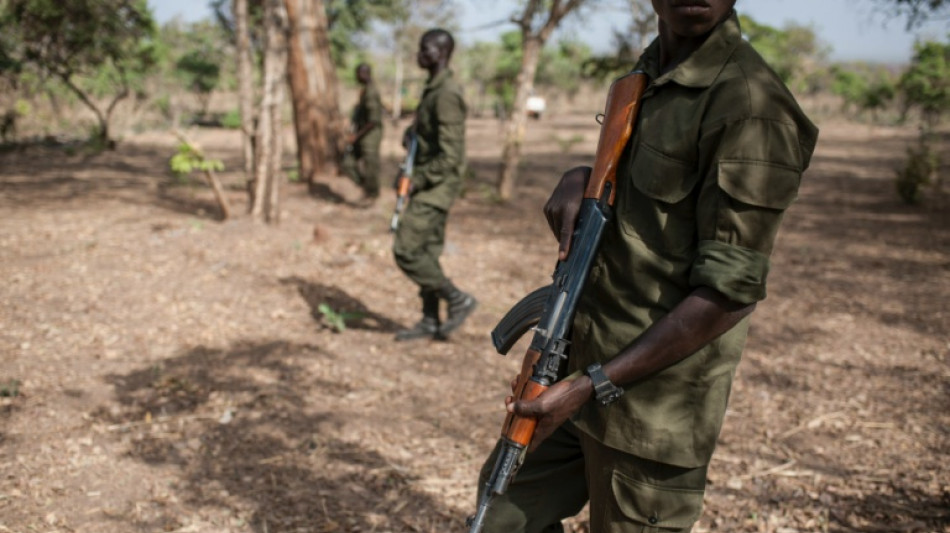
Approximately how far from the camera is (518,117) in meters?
9.86

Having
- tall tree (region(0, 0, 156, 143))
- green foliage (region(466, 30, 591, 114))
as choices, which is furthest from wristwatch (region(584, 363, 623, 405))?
green foliage (region(466, 30, 591, 114))

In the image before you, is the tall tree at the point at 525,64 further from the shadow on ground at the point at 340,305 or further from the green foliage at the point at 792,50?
the green foliage at the point at 792,50

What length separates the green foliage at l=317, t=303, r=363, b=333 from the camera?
16.3ft

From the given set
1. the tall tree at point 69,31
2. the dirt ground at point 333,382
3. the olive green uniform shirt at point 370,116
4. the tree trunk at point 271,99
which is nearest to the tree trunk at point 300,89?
the olive green uniform shirt at point 370,116

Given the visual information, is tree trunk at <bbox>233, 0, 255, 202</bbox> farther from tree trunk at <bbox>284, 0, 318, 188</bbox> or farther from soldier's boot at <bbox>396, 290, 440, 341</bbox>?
soldier's boot at <bbox>396, 290, 440, 341</bbox>

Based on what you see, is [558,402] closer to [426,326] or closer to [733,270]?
[733,270]

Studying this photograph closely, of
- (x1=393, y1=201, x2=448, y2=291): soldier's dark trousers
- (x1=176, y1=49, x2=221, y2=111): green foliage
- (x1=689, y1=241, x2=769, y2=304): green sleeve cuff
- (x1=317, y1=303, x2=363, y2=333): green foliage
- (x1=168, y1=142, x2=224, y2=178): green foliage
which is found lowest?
(x1=317, y1=303, x2=363, y2=333): green foliage

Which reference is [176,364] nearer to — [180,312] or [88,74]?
[180,312]

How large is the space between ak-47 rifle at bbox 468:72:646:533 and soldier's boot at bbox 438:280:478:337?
10.9 ft

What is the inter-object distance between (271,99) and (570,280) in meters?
5.91

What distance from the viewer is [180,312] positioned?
17.0ft

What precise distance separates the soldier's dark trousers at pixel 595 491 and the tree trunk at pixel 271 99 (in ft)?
18.9

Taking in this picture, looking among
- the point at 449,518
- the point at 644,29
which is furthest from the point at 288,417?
the point at 644,29

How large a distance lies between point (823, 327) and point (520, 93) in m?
5.53
